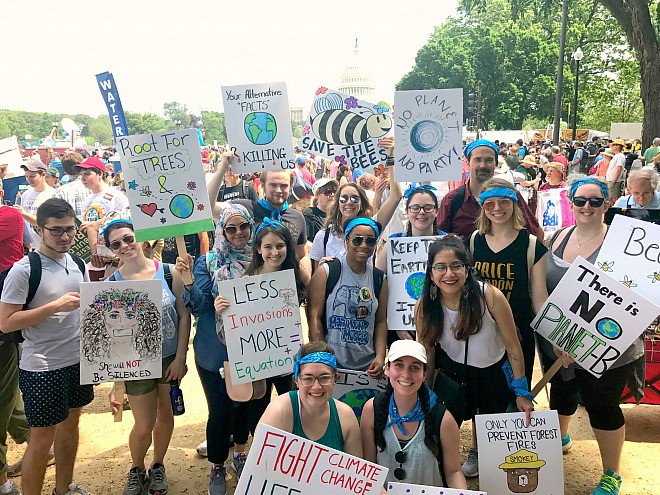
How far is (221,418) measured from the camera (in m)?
3.98

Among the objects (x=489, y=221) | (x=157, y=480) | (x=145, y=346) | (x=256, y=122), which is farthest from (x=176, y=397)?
(x=489, y=221)

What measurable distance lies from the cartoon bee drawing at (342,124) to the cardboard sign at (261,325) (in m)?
2.38

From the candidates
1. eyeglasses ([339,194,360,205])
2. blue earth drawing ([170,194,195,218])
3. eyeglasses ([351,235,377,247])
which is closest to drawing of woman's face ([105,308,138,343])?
blue earth drawing ([170,194,195,218])

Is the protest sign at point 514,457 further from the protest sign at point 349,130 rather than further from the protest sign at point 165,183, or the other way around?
the protest sign at point 349,130

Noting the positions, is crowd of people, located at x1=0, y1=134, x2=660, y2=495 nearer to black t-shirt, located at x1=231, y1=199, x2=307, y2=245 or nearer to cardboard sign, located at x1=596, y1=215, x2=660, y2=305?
cardboard sign, located at x1=596, y1=215, x2=660, y2=305

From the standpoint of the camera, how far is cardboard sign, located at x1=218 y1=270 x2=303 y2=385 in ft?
12.3

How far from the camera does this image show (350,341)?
3902 mm

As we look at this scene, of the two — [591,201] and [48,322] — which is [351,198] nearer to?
[591,201]

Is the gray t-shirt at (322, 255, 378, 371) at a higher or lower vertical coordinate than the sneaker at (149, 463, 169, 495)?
higher

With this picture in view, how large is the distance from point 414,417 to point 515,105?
171 feet

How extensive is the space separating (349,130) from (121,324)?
302 cm

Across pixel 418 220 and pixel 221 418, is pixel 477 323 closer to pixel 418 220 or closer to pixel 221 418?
pixel 418 220

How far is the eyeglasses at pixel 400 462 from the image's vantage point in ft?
10.5

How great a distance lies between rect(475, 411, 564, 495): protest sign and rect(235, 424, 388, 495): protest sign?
2.80ft
